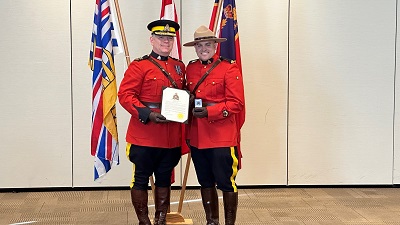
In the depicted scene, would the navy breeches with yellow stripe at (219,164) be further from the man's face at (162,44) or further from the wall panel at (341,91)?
the wall panel at (341,91)

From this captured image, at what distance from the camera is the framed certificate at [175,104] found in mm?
4113

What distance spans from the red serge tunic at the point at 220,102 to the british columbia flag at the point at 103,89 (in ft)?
2.34

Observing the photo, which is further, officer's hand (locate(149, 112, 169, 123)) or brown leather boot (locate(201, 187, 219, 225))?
brown leather boot (locate(201, 187, 219, 225))

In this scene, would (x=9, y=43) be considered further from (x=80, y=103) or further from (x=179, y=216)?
(x=179, y=216)

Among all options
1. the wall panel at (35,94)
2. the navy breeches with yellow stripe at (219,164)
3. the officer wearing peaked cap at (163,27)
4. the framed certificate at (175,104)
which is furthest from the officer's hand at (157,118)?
the wall panel at (35,94)

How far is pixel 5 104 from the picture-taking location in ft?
19.3

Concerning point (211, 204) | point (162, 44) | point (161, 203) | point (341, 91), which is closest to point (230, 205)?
point (211, 204)

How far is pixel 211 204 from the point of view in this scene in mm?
4402

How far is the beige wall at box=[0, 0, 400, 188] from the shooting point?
5875 millimetres

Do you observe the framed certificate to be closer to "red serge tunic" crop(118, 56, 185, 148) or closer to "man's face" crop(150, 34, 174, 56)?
"red serge tunic" crop(118, 56, 185, 148)

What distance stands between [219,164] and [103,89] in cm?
108

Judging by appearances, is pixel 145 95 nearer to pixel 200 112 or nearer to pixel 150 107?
pixel 150 107

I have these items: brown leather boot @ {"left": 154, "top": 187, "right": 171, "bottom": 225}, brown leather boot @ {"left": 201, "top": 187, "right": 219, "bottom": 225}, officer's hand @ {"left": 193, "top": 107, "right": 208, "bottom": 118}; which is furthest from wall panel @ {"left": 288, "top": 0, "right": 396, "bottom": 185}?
officer's hand @ {"left": 193, "top": 107, "right": 208, "bottom": 118}

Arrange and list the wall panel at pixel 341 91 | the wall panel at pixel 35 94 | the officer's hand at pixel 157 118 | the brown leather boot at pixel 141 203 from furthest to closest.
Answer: the wall panel at pixel 341 91, the wall panel at pixel 35 94, the brown leather boot at pixel 141 203, the officer's hand at pixel 157 118
